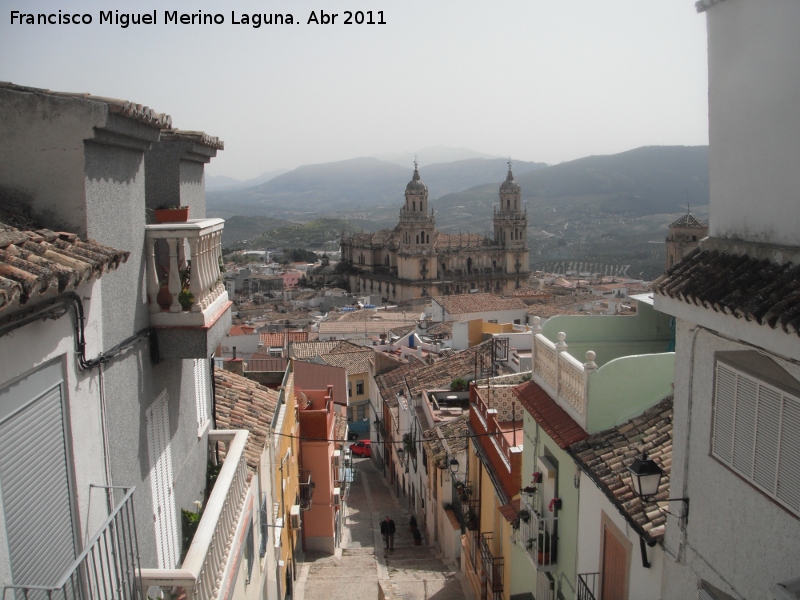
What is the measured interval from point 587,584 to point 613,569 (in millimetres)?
811

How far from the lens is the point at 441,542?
20.5 metres

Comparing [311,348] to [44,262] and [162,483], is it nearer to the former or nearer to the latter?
[162,483]

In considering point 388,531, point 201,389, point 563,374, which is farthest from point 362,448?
point 201,389

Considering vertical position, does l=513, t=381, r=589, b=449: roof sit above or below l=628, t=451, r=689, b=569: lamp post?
below

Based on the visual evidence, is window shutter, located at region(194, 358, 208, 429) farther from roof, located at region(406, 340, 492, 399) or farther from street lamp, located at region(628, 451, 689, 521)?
roof, located at region(406, 340, 492, 399)

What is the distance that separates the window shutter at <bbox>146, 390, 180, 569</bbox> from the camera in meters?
6.44

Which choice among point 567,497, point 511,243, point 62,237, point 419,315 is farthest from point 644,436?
point 511,243

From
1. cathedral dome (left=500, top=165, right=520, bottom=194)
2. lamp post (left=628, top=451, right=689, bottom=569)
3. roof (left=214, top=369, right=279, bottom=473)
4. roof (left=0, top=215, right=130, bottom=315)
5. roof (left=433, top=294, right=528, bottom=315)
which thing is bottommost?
roof (left=433, top=294, right=528, bottom=315)

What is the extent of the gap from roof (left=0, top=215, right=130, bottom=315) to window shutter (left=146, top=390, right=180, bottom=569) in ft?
6.48

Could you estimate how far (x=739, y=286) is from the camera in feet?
17.4

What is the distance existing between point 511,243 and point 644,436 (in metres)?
97.2

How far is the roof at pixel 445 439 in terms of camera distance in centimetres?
1772

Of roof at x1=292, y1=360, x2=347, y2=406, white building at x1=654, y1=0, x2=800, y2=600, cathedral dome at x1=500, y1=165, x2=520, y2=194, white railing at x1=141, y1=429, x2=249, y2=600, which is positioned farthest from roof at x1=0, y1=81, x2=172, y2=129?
cathedral dome at x1=500, y1=165, x2=520, y2=194

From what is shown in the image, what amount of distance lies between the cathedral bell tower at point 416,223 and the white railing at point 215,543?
Answer: 294 ft
